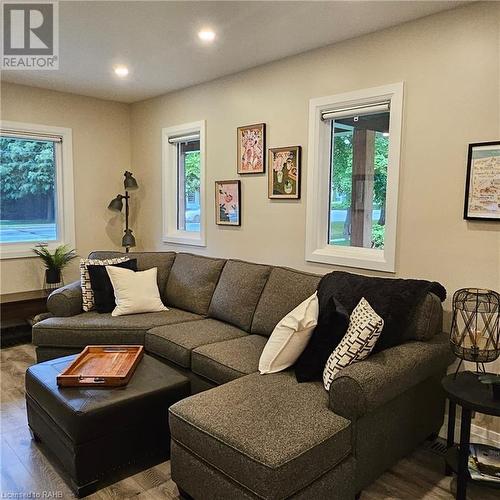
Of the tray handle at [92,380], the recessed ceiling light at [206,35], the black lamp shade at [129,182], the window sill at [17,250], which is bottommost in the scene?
the tray handle at [92,380]

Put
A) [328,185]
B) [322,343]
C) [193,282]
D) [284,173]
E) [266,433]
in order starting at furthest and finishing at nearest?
1. [193,282]
2. [284,173]
3. [328,185]
4. [322,343]
5. [266,433]

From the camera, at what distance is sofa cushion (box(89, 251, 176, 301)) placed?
159 inches

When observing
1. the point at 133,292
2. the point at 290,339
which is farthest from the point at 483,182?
the point at 133,292

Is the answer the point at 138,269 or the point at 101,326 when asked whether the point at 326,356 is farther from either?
the point at 138,269

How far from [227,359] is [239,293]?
789 millimetres

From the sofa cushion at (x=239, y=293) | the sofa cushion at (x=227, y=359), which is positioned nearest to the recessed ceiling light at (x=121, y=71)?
the sofa cushion at (x=239, y=293)

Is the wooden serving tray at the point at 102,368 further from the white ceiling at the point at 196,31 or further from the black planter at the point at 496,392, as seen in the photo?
the white ceiling at the point at 196,31

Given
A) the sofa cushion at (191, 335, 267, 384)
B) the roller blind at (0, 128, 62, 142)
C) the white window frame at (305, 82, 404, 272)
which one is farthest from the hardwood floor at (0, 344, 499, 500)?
the roller blind at (0, 128, 62, 142)

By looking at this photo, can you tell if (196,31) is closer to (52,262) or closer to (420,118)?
(420,118)

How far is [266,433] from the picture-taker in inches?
69.9

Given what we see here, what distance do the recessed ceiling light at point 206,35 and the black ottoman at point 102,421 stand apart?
222 cm

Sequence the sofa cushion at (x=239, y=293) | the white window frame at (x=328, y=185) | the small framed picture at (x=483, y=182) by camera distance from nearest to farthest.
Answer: the small framed picture at (x=483, y=182)
the white window frame at (x=328, y=185)
the sofa cushion at (x=239, y=293)

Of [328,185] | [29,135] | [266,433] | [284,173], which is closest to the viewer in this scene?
[266,433]

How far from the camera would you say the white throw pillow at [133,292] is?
3.59m
